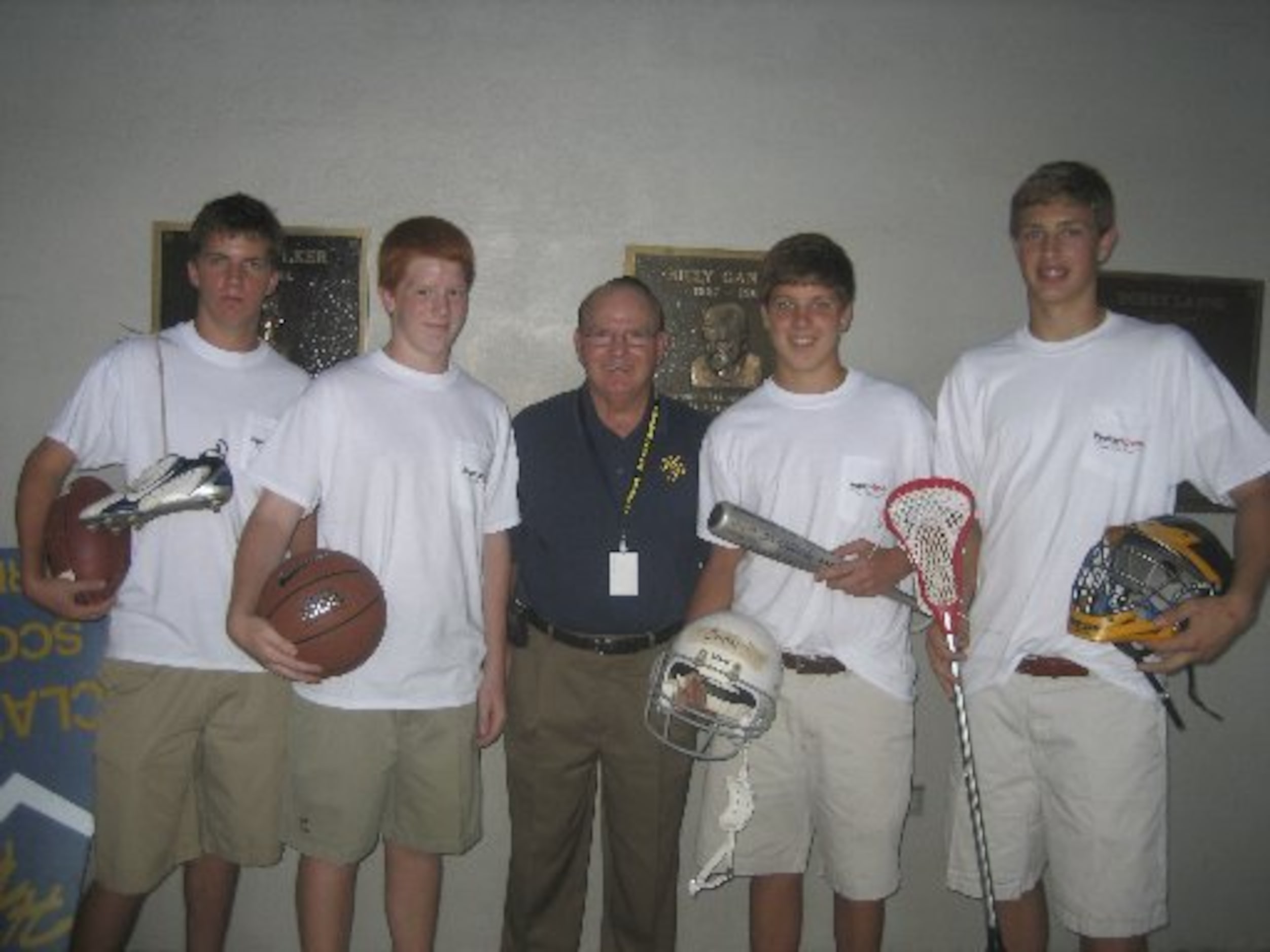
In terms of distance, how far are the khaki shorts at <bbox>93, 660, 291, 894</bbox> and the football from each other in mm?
266

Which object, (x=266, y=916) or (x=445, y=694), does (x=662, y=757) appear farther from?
(x=266, y=916)

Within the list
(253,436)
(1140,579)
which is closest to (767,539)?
(1140,579)

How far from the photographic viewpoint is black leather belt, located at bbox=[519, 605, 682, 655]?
2678 millimetres

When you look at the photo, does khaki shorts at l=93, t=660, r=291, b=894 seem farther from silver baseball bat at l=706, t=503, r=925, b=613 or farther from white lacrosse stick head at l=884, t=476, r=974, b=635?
white lacrosse stick head at l=884, t=476, r=974, b=635

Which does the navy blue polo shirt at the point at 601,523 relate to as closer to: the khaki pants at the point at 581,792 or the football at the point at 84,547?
the khaki pants at the point at 581,792

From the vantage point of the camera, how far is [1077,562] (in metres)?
2.22

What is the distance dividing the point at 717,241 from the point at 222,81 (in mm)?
1944

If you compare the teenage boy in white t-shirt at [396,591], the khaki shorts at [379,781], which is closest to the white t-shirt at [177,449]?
the teenage boy in white t-shirt at [396,591]

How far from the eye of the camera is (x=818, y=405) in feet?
7.95

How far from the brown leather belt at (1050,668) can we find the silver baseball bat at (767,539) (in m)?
0.33

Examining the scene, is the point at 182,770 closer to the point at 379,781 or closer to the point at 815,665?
the point at 379,781

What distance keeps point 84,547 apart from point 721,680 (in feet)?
6.28

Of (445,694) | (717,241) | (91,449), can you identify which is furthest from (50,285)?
(717,241)

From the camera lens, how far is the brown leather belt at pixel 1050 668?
221 centimetres
